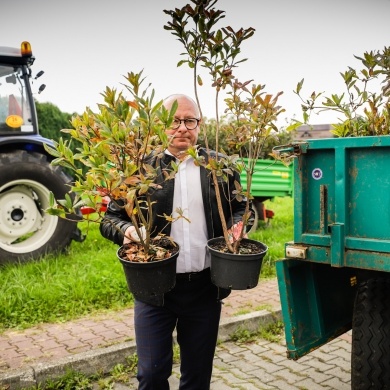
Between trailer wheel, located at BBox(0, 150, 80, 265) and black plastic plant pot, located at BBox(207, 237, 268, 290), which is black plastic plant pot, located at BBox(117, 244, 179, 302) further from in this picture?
trailer wheel, located at BBox(0, 150, 80, 265)

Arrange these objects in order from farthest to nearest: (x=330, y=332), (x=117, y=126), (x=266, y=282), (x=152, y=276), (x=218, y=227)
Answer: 1. (x=266, y=282)
2. (x=330, y=332)
3. (x=218, y=227)
4. (x=152, y=276)
5. (x=117, y=126)

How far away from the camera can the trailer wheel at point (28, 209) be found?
5680mm

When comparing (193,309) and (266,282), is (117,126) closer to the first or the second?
(193,309)

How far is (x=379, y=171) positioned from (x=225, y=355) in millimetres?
2155

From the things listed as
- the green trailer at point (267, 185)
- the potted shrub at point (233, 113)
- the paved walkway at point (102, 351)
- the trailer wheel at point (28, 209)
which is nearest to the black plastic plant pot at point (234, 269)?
the potted shrub at point (233, 113)

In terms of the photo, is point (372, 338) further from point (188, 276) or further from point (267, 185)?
point (267, 185)

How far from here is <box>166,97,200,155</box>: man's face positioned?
2539 mm

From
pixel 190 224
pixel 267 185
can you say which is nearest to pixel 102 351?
pixel 190 224

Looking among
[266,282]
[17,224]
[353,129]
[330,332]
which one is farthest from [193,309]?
[17,224]

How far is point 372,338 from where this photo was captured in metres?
2.52

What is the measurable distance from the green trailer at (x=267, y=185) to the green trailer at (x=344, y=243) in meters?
5.08

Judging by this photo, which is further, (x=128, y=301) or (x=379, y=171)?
(x=128, y=301)

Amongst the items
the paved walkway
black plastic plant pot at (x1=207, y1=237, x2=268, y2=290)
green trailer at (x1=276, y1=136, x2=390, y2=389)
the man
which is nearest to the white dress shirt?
the man

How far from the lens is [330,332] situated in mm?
2957
